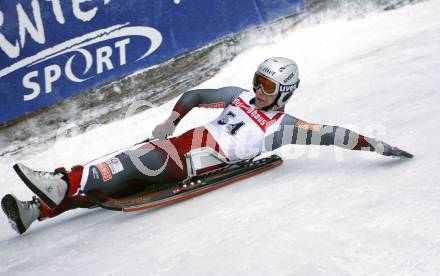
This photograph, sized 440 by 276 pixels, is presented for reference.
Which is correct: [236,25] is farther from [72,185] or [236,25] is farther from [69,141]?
[72,185]

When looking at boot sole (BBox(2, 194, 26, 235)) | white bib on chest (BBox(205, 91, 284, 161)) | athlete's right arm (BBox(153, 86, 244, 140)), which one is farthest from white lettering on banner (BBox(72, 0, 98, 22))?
boot sole (BBox(2, 194, 26, 235))

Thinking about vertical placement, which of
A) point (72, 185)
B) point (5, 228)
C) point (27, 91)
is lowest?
point (5, 228)

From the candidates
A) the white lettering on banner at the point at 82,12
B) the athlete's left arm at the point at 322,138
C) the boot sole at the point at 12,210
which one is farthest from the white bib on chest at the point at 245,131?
the white lettering on banner at the point at 82,12

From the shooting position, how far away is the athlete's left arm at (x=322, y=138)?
4.47 meters

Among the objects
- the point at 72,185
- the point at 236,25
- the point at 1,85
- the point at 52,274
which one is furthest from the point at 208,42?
the point at 52,274

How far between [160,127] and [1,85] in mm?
3140

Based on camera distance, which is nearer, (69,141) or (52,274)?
(52,274)

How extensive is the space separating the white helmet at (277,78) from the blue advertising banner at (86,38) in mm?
3242

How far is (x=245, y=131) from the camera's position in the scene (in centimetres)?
512

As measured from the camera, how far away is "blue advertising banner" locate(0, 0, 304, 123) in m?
6.97

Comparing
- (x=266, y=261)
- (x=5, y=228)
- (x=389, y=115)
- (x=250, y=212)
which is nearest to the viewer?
(x=266, y=261)

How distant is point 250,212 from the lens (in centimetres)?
Result: 405

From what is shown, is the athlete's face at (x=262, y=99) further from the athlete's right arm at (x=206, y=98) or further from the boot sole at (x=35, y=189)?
the boot sole at (x=35, y=189)

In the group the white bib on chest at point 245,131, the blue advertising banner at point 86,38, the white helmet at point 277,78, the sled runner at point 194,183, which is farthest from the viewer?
the blue advertising banner at point 86,38
